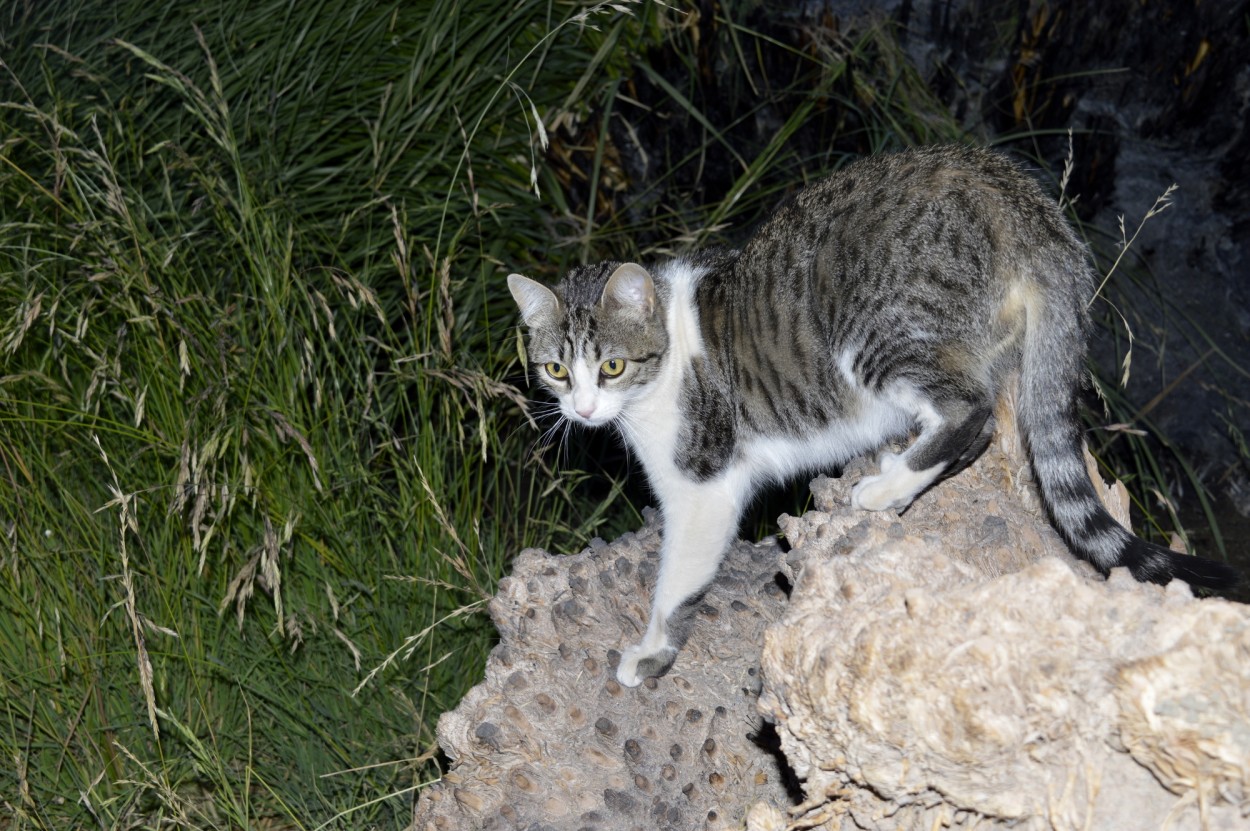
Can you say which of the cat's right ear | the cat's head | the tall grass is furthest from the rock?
the cat's right ear

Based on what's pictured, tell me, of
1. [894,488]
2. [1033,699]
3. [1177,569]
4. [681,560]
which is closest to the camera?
[1033,699]

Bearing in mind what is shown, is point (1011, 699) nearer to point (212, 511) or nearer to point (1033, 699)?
point (1033, 699)

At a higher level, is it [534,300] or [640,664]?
[534,300]

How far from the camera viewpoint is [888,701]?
5.07 feet

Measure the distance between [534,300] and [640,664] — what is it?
1088mm

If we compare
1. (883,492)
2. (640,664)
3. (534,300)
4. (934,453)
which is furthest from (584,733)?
(534,300)

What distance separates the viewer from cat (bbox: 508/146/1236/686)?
8.18 ft

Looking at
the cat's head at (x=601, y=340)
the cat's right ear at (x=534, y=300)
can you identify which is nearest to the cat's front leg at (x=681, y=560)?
the cat's head at (x=601, y=340)

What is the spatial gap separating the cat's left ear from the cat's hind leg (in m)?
0.76

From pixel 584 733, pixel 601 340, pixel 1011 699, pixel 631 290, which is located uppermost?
pixel 1011 699

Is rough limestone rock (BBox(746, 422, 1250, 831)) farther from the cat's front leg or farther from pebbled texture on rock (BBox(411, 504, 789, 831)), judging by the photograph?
the cat's front leg

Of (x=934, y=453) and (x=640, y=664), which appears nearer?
(x=640, y=664)

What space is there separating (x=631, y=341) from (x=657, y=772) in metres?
1.14

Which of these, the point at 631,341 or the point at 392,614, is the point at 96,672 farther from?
the point at 631,341
